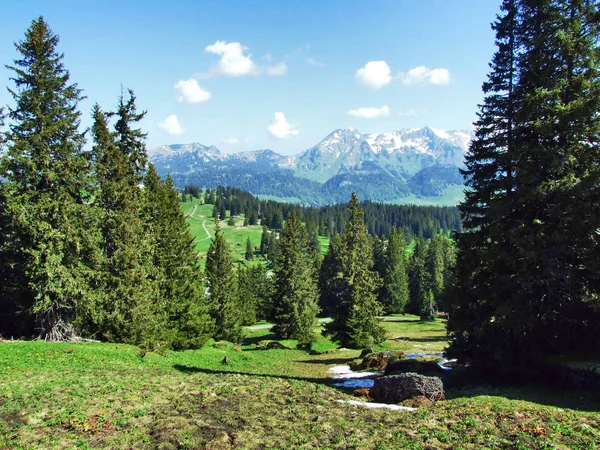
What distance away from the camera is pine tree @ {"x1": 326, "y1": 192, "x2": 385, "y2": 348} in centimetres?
4044

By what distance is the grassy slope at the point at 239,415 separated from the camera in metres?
11.7

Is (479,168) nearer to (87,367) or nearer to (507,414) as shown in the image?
(507,414)

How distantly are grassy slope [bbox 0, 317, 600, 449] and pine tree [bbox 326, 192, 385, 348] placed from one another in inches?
807

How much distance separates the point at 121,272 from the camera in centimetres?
3117

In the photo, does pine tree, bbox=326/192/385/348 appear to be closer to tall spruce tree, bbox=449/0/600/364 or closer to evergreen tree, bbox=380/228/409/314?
tall spruce tree, bbox=449/0/600/364

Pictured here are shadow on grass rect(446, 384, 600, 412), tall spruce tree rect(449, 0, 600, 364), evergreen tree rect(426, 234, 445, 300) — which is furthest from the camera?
evergreen tree rect(426, 234, 445, 300)

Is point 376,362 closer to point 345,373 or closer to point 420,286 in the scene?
point 345,373

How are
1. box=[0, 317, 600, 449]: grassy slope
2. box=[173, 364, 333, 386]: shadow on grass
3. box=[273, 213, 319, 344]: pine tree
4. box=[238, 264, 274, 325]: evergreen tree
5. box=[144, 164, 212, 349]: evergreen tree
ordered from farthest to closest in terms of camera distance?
box=[238, 264, 274, 325]: evergreen tree
box=[273, 213, 319, 344]: pine tree
box=[144, 164, 212, 349]: evergreen tree
box=[173, 364, 333, 386]: shadow on grass
box=[0, 317, 600, 449]: grassy slope

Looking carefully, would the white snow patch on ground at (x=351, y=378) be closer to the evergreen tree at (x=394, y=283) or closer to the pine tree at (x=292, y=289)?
the pine tree at (x=292, y=289)

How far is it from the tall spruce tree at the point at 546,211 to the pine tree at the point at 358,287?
1754 centimetres

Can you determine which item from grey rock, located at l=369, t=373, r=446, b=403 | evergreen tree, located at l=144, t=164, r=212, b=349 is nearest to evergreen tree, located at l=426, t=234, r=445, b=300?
evergreen tree, located at l=144, t=164, r=212, b=349

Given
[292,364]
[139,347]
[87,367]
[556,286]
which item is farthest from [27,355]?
[556,286]

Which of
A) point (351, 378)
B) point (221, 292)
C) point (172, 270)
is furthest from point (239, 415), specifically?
point (221, 292)

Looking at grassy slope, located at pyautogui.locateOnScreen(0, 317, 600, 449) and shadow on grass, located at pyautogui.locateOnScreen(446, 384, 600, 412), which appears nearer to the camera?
grassy slope, located at pyautogui.locateOnScreen(0, 317, 600, 449)
